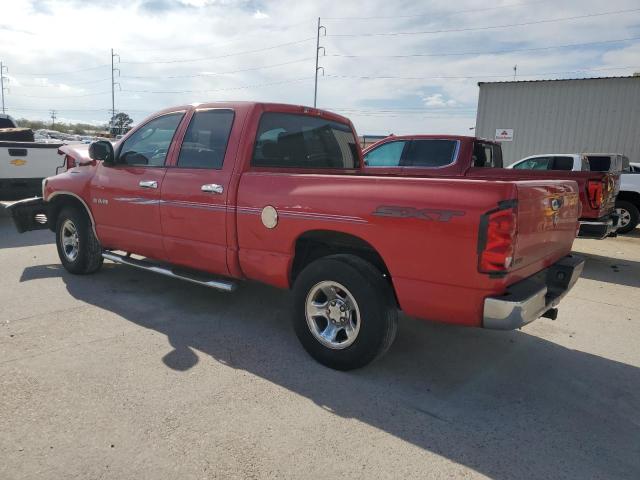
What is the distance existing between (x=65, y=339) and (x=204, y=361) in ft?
4.07

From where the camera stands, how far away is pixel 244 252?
4.04m

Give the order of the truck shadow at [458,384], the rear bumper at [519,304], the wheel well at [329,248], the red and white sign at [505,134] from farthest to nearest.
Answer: the red and white sign at [505,134] → the wheel well at [329,248] → the rear bumper at [519,304] → the truck shadow at [458,384]

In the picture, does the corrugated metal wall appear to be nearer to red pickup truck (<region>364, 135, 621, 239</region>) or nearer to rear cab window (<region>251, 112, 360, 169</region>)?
red pickup truck (<region>364, 135, 621, 239</region>)

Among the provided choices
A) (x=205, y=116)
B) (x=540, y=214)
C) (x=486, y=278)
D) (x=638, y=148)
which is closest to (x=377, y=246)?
(x=486, y=278)

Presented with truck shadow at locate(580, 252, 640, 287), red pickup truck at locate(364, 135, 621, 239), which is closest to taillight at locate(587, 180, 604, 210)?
red pickup truck at locate(364, 135, 621, 239)

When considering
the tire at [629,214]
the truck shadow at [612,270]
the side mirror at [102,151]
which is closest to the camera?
the side mirror at [102,151]

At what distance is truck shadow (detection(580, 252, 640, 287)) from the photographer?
6.76m

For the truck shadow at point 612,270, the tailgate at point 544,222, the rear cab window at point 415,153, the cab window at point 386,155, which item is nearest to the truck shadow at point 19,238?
the cab window at point 386,155

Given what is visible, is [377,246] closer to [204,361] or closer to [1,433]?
[204,361]

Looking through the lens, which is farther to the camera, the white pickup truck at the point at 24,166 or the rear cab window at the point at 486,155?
the white pickup truck at the point at 24,166

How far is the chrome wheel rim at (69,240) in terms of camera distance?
19.1 feet

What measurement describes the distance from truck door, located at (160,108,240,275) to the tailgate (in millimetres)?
2294

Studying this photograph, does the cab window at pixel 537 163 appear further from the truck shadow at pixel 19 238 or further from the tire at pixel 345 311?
the truck shadow at pixel 19 238

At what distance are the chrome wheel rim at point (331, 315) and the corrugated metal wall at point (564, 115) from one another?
16.7 m
